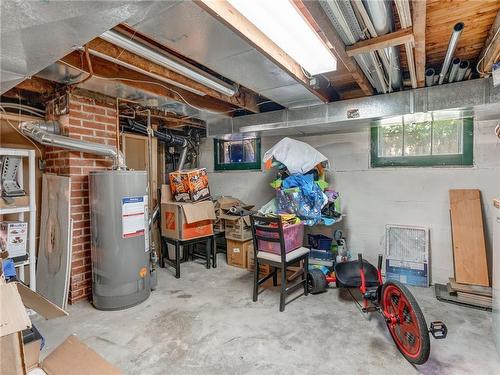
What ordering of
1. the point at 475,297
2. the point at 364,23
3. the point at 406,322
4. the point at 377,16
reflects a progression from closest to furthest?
the point at 377,16 < the point at 364,23 < the point at 406,322 < the point at 475,297

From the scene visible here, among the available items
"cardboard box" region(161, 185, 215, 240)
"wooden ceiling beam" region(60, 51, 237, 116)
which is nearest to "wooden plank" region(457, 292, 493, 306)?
"cardboard box" region(161, 185, 215, 240)

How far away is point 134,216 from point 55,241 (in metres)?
0.82

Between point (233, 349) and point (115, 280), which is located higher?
point (115, 280)

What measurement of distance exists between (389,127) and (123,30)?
10.2 ft

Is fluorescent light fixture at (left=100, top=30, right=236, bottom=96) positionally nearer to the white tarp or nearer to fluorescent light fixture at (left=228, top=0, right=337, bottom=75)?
fluorescent light fixture at (left=228, top=0, right=337, bottom=75)

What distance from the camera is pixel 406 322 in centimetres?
196

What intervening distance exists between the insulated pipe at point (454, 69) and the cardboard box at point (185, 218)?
3042 millimetres

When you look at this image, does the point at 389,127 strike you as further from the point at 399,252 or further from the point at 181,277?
the point at 181,277

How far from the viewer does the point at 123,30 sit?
69.4 inches

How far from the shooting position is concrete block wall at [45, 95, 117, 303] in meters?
2.79

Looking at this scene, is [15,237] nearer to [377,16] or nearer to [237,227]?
[237,227]

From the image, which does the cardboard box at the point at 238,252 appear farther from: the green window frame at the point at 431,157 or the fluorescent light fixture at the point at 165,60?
the fluorescent light fixture at the point at 165,60

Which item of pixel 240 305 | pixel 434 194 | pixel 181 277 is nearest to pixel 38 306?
pixel 240 305

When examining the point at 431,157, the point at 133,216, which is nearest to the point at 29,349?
the point at 133,216
